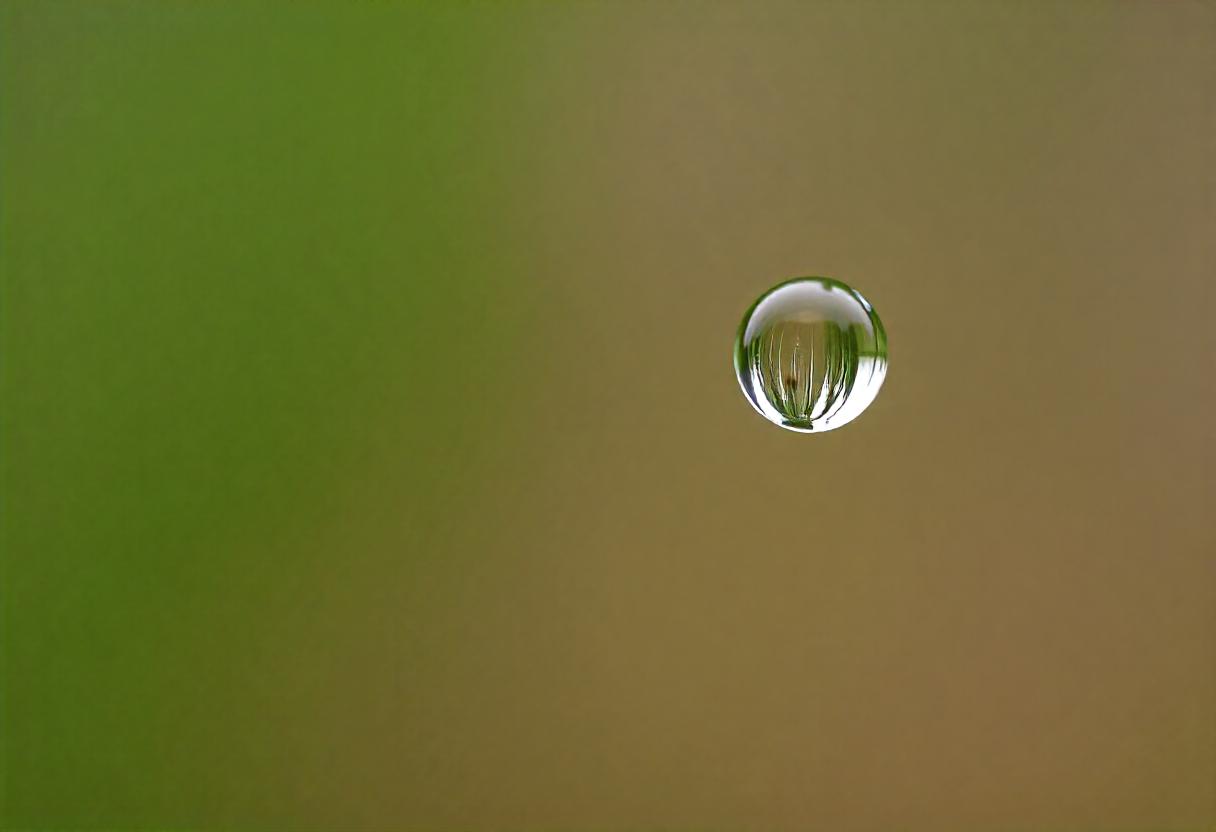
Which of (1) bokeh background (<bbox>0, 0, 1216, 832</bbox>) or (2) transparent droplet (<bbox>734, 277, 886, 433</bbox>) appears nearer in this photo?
(2) transparent droplet (<bbox>734, 277, 886, 433</bbox>)

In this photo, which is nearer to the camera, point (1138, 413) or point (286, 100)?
point (1138, 413)

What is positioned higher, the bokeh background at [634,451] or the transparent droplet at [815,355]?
the bokeh background at [634,451]

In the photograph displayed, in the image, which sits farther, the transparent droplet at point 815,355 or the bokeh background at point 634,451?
the bokeh background at point 634,451

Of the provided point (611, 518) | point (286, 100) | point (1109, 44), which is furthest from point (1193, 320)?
point (286, 100)

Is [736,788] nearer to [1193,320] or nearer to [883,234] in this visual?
[883,234]
